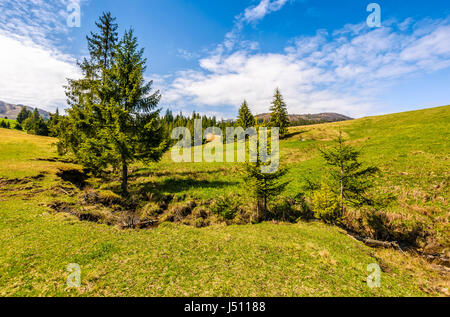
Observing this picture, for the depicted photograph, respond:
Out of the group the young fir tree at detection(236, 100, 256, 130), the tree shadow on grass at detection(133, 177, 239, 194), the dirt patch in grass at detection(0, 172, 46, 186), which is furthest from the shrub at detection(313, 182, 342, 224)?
the young fir tree at detection(236, 100, 256, 130)

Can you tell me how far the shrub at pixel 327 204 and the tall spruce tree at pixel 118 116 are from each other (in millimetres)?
18055

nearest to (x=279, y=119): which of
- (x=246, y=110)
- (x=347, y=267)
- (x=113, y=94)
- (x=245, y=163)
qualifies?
(x=246, y=110)

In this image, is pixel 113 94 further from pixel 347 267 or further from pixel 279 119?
pixel 279 119

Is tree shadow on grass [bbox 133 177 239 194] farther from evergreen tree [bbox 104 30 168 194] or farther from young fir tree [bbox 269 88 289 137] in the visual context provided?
young fir tree [bbox 269 88 289 137]

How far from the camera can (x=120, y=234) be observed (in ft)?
41.0

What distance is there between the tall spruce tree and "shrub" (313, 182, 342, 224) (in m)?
18.1

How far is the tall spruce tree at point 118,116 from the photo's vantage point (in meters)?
20.0

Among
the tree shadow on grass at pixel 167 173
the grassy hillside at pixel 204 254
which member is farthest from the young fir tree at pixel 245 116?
the grassy hillside at pixel 204 254

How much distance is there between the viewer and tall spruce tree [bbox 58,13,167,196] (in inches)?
786

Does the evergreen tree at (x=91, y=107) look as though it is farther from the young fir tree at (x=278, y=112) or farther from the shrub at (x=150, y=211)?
the young fir tree at (x=278, y=112)

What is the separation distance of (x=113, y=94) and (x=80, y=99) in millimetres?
7361

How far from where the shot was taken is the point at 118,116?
1983 centimetres

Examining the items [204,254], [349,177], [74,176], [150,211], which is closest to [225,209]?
[150,211]

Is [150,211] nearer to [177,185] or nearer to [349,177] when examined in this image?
[177,185]
